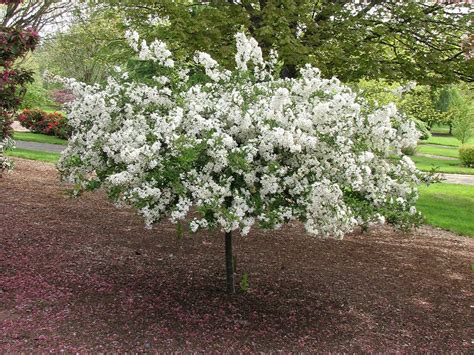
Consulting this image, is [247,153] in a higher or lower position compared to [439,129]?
higher

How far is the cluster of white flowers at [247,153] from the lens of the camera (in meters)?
5.00

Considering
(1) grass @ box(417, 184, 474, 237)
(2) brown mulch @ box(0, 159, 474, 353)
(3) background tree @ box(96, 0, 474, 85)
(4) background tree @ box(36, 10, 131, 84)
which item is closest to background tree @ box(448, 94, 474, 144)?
(1) grass @ box(417, 184, 474, 237)

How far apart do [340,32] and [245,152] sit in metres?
6.56

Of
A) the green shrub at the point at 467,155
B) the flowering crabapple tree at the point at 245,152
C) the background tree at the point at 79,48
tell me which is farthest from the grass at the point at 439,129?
the flowering crabapple tree at the point at 245,152

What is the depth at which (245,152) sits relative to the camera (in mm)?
5074

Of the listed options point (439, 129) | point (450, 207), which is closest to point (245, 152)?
point (450, 207)

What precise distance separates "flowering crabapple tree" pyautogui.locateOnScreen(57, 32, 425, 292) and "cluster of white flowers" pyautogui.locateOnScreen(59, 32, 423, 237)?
0.04ft

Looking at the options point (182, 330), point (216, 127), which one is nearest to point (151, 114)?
point (216, 127)

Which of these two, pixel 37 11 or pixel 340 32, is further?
pixel 37 11

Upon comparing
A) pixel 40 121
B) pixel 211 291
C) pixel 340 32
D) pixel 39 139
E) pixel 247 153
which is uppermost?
pixel 340 32

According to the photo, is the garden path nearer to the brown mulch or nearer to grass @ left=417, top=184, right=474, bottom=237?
grass @ left=417, top=184, right=474, bottom=237

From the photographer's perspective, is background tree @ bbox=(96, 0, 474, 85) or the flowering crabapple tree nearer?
the flowering crabapple tree

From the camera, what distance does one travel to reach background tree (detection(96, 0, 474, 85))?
1026 centimetres

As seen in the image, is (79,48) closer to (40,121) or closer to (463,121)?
(40,121)
